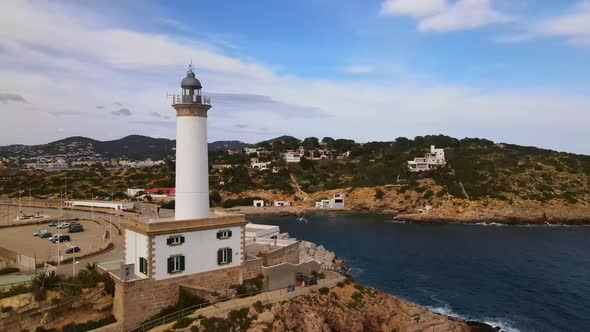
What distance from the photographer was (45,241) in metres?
31.6

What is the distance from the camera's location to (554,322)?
2667 centimetres

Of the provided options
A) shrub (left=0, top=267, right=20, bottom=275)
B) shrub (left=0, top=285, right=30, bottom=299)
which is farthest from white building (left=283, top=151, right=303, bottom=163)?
shrub (left=0, top=285, right=30, bottom=299)

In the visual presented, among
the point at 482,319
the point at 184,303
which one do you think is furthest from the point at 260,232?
the point at 482,319

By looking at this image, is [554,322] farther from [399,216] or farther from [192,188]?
[399,216]

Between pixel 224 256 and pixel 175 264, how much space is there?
2.49 metres

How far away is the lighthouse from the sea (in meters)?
18.1

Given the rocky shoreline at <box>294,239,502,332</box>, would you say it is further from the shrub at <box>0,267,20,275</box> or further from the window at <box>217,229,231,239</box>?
the shrub at <box>0,267,20,275</box>

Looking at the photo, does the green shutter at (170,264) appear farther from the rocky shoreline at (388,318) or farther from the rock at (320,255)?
the rock at (320,255)

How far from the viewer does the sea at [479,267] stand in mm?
28531

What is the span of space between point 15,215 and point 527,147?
349 ft

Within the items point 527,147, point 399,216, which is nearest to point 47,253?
point 399,216

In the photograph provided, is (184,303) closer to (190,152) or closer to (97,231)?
(190,152)

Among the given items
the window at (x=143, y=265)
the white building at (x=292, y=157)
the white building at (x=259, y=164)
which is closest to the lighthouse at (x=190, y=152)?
the window at (x=143, y=265)

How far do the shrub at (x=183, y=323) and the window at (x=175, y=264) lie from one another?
84.0 inches
